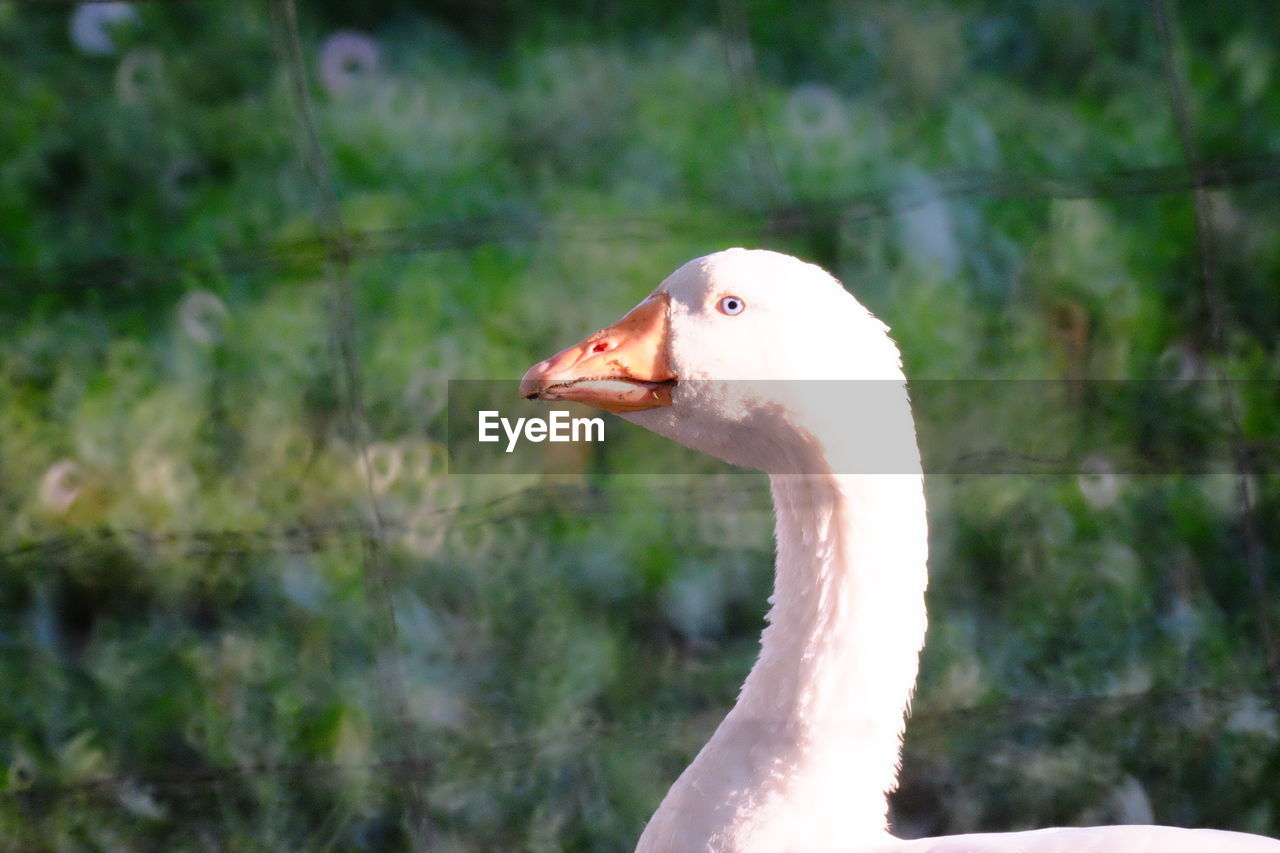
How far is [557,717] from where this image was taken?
207 centimetres

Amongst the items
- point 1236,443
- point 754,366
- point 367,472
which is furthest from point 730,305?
point 1236,443

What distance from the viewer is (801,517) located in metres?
1.20

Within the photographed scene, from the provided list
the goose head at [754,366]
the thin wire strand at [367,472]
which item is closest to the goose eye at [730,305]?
the goose head at [754,366]

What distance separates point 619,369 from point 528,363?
1084mm

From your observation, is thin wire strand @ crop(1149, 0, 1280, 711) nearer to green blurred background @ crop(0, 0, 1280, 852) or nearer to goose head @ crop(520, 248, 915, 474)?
green blurred background @ crop(0, 0, 1280, 852)

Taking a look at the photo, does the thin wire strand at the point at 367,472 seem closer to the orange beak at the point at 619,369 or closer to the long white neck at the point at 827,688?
the orange beak at the point at 619,369

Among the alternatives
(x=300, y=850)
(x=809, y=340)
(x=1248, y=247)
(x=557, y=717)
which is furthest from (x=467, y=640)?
(x=1248, y=247)

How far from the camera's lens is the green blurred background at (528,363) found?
2.03 m

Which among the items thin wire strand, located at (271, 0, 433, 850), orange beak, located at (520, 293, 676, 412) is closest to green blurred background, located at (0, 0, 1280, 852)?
thin wire strand, located at (271, 0, 433, 850)

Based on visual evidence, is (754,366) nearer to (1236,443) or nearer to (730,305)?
(730,305)

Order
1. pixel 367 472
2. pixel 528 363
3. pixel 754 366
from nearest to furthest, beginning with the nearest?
pixel 754 366 < pixel 367 472 < pixel 528 363

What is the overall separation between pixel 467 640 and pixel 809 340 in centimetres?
111

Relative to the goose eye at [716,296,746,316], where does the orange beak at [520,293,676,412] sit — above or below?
below

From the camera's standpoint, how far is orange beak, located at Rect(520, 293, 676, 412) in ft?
3.92
